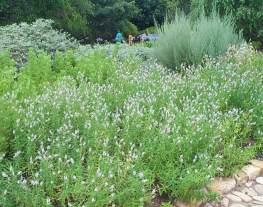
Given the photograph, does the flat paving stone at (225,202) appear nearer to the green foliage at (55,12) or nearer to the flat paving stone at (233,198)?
the flat paving stone at (233,198)

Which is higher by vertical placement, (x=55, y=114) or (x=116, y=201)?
(x=55, y=114)

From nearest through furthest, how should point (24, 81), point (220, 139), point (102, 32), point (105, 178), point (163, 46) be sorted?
point (105, 178), point (220, 139), point (24, 81), point (163, 46), point (102, 32)

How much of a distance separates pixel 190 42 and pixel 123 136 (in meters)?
3.69

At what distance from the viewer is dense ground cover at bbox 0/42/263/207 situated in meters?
3.15

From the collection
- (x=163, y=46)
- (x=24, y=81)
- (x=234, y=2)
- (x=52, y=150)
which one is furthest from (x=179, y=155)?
(x=234, y=2)

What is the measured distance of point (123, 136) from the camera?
3822 millimetres

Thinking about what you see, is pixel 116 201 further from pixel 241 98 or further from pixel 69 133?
pixel 241 98

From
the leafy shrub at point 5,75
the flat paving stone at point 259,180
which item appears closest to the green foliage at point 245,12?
the leafy shrub at point 5,75

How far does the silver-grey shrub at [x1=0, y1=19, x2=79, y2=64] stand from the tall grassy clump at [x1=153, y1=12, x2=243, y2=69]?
171cm

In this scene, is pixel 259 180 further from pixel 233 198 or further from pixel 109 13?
pixel 109 13

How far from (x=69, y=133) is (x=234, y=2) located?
7.61 meters

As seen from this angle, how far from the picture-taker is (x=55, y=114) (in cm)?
385

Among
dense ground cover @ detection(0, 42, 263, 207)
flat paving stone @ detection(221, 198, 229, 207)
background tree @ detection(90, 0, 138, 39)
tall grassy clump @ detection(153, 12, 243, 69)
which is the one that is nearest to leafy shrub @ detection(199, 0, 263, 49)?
tall grassy clump @ detection(153, 12, 243, 69)

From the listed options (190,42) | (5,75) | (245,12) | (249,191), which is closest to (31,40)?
(190,42)
